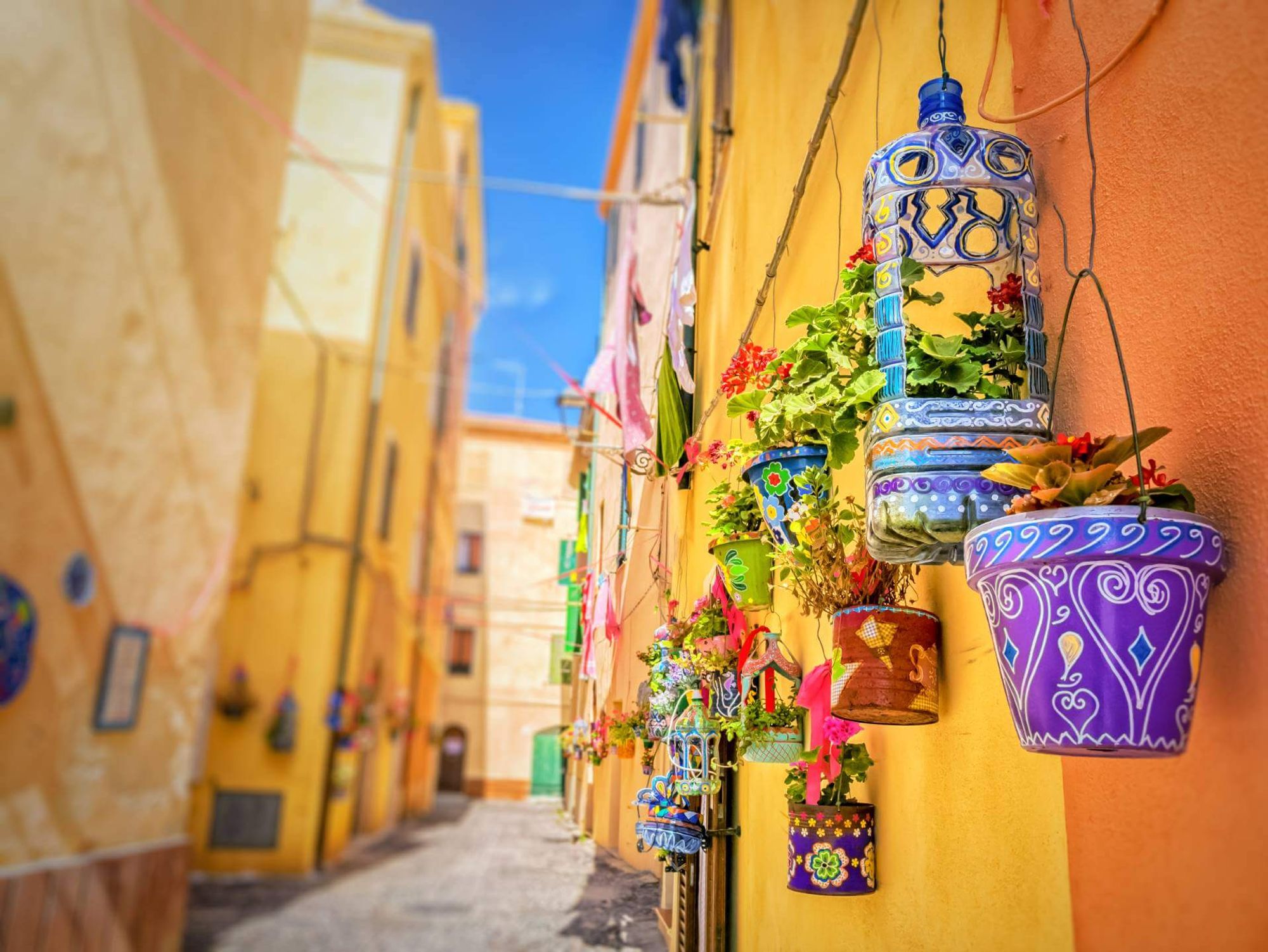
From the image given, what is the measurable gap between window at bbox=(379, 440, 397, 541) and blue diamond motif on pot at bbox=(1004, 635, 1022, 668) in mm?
2597

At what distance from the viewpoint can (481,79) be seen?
2818 mm

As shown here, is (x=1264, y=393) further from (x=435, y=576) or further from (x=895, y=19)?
(x=435, y=576)

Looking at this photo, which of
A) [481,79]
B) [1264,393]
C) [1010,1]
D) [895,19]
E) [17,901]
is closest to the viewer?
[1264,393]

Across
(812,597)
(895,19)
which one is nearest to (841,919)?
(812,597)

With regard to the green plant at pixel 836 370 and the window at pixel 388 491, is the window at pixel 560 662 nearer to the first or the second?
the green plant at pixel 836 370

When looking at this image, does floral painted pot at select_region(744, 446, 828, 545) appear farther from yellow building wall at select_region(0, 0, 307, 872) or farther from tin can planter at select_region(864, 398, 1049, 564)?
yellow building wall at select_region(0, 0, 307, 872)

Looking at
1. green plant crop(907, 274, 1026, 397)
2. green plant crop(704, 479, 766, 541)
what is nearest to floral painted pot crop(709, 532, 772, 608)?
green plant crop(704, 479, 766, 541)

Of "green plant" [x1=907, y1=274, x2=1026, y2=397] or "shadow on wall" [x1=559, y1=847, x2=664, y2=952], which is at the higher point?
"green plant" [x1=907, y1=274, x2=1026, y2=397]

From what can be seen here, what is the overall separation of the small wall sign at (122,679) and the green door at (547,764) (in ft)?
5.89

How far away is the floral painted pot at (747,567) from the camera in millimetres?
1293

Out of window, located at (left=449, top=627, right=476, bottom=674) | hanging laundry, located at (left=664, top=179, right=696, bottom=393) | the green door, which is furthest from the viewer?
window, located at (left=449, top=627, right=476, bottom=674)

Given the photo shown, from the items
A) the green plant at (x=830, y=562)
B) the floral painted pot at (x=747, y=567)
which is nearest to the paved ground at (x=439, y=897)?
the floral painted pot at (x=747, y=567)

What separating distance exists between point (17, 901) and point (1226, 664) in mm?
2945

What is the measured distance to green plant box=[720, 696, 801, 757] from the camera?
125 cm
